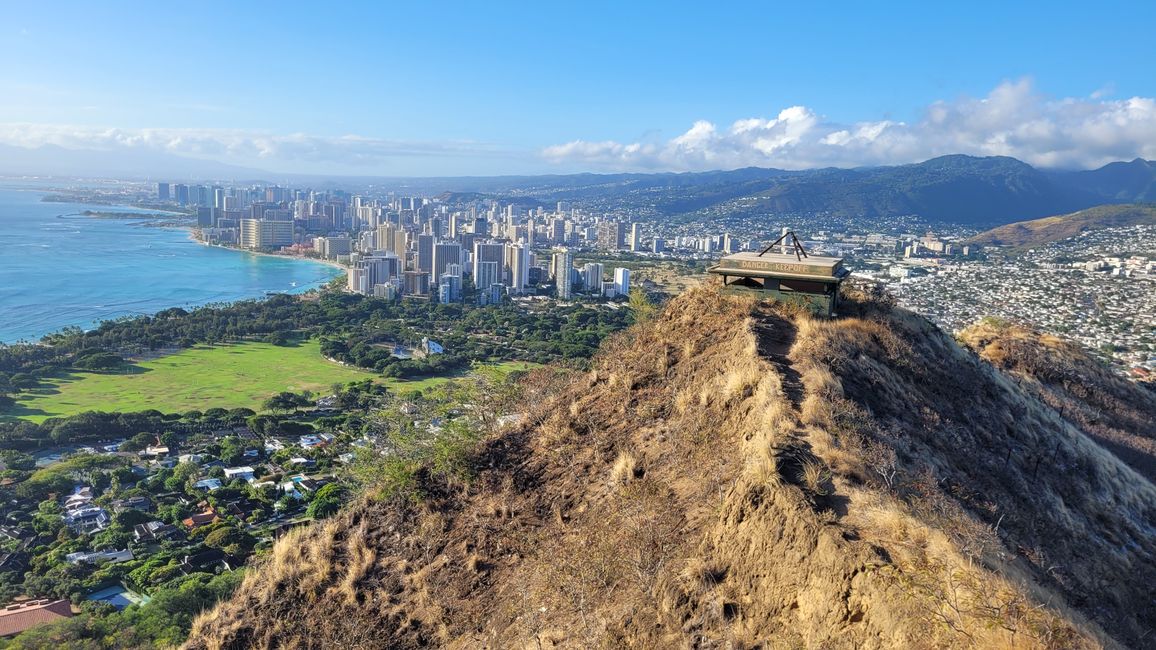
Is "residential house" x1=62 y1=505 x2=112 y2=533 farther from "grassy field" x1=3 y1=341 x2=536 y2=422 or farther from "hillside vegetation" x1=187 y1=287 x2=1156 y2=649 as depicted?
"hillside vegetation" x1=187 y1=287 x2=1156 y2=649

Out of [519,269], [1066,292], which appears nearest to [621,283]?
[519,269]

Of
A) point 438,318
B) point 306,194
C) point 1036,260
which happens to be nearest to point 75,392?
point 438,318

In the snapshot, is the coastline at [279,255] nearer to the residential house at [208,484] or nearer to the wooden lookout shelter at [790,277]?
the residential house at [208,484]

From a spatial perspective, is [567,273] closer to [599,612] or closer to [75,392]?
[75,392]

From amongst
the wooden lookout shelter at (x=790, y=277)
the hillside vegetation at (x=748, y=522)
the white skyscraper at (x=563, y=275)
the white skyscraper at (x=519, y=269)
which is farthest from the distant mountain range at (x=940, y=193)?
the hillside vegetation at (x=748, y=522)

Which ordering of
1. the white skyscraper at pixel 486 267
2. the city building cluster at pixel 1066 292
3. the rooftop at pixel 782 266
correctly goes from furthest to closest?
the white skyscraper at pixel 486 267 → the city building cluster at pixel 1066 292 → the rooftop at pixel 782 266

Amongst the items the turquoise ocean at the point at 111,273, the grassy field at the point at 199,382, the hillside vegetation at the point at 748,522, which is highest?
the hillside vegetation at the point at 748,522

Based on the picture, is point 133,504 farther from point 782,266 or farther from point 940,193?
point 940,193
